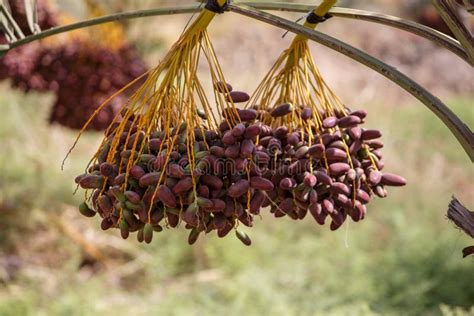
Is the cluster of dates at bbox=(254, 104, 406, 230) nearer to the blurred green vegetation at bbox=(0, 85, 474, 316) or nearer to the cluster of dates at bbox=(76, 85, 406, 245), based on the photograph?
the cluster of dates at bbox=(76, 85, 406, 245)

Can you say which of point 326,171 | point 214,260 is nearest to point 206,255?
point 214,260

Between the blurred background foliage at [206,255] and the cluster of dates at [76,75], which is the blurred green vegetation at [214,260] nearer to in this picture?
the blurred background foliage at [206,255]

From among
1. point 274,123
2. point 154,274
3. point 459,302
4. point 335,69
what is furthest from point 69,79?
point 335,69

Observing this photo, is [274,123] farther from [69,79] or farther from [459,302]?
[459,302]

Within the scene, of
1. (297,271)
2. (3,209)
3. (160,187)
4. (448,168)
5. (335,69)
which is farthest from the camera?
(335,69)

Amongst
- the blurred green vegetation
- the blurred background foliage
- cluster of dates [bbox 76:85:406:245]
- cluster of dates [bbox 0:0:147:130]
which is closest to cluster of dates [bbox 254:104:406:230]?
cluster of dates [bbox 76:85:406:245]

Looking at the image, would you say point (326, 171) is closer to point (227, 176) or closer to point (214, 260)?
point (227, 176)

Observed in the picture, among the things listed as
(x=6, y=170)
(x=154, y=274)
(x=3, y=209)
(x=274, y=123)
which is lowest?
(x=154, y=274)
